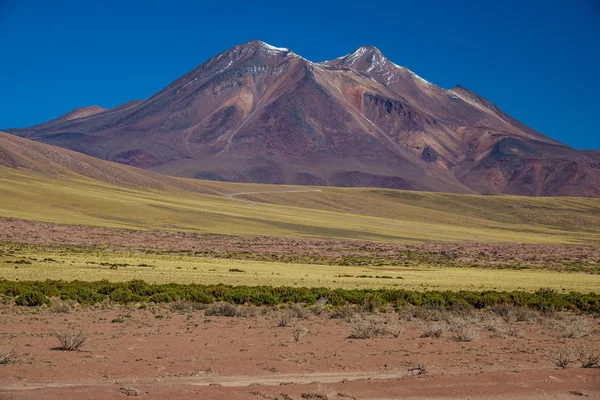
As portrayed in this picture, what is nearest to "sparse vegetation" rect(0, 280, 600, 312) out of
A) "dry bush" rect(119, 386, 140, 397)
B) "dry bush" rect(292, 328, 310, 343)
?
"dry bush" rect(292, 328, 310, 343)

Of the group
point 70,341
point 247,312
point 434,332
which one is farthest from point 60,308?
point 434,332

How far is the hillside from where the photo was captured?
99.4m

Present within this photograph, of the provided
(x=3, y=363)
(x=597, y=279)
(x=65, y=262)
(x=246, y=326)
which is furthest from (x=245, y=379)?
(x=597, y=279)

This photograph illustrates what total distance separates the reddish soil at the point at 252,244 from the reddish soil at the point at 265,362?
45247 millimetres

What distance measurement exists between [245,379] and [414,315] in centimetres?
1177

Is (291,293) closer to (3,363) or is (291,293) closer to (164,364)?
(164,364)

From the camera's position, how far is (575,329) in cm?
2231

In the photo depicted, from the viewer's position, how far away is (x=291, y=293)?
2953cm

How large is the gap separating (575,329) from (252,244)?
58063mm

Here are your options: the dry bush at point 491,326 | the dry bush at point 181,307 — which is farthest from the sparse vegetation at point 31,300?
the dry bush at point 491,326

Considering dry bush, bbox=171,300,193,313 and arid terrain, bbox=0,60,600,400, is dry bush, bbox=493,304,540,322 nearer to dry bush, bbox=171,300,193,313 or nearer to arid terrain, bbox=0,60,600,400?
arid terrain, bbox=0,60,600,400

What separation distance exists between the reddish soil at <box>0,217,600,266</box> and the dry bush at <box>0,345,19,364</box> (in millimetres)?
49864

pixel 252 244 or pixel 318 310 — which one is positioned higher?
pixel 252 244

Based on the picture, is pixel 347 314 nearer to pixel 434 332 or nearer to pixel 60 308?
pixel 434 332
